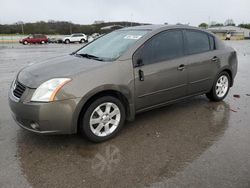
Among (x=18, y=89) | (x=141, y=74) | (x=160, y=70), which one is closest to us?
(x=18, y=89)

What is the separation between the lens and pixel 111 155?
3.51m

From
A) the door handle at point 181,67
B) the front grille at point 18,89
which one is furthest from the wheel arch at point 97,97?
the door handle at point 181,67

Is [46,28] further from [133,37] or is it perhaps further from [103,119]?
[103,119]

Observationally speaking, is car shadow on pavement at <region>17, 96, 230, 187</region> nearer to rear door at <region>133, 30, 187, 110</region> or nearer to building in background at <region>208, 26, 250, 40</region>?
rear door at <region>133, 30, 187, 110</region>

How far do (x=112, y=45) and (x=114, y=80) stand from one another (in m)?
0.97

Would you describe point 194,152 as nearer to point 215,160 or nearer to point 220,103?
point 215,160

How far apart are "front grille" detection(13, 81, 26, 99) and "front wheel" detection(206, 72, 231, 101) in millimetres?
3778

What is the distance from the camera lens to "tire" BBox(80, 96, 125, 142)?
3670mm

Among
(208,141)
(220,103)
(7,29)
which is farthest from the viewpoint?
(7,29)

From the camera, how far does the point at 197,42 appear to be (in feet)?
16.6

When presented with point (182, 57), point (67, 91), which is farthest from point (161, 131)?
point (67, 91)

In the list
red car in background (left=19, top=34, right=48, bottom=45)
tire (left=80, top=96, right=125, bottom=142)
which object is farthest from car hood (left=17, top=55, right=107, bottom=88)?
red car in background (left=19, top=34, right=48, bottom=45)

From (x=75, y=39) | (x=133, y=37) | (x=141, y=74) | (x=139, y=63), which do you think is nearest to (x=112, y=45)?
(x=133, y=37)

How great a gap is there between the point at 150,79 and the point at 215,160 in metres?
1.55
